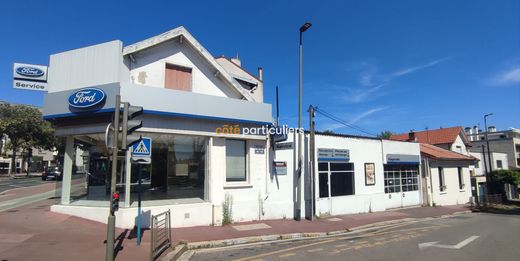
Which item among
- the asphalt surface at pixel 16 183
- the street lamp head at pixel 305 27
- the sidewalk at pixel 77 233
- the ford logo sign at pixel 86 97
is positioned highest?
the street lamp head at pixel 305 27

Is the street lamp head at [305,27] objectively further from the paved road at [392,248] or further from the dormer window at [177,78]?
the paved road at [392,248]

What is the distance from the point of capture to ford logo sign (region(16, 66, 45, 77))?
13273 mm

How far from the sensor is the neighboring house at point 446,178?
24719 millimetres

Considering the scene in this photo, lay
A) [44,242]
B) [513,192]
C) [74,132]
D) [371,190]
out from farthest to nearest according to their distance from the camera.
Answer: [513,192], [371,190], [74,132], [44,242]

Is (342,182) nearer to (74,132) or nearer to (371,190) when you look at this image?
(371,190)

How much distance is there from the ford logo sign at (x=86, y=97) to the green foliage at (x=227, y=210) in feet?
19.6

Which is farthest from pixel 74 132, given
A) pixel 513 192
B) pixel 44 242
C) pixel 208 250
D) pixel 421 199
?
pixel 513 192

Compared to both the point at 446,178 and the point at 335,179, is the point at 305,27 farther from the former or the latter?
the point at 446,178

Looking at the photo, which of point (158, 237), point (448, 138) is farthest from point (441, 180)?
point (158, 237)

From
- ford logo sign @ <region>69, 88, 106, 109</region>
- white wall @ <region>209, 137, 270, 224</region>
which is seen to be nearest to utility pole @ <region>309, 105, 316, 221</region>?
white wall @ <region>209, 137, 270, 224</region>

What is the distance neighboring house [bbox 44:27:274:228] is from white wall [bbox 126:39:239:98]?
1.6 inches

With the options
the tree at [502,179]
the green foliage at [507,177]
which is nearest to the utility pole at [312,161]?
the tree at [502,179]

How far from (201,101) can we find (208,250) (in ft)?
18.9

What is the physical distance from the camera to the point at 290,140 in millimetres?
16234
